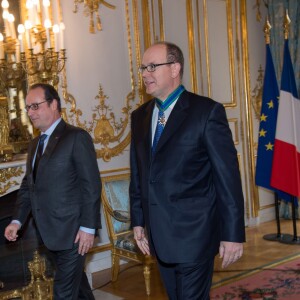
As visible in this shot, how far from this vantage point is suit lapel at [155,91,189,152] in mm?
1943

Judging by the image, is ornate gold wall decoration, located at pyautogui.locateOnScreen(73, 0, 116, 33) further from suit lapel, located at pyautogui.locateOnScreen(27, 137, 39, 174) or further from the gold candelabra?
suit lapel, located at pyautogui.locateOnScreen(27, 137, 39, 174)

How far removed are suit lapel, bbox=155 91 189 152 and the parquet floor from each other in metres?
1.83

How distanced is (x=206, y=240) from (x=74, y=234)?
0.82m

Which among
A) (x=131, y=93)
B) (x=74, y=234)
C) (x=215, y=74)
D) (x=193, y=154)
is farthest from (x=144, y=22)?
(x=193, y=154)

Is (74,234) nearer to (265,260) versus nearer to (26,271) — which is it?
(26,271)

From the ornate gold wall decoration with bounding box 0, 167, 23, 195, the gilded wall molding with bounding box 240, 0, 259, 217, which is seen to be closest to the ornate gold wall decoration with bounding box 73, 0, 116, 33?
the ornate gold wall decoration with bounding box 0, 167, 23, 195

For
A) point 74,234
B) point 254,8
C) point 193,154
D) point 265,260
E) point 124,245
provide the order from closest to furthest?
point 193,154, point 74,234, point 124,245, point 265,260, point 254,8

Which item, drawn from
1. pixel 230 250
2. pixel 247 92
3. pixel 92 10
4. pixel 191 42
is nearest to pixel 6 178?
pixel 92 10

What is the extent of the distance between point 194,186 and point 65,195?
0.83 meters

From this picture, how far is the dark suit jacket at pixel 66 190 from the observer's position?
8.16 ft

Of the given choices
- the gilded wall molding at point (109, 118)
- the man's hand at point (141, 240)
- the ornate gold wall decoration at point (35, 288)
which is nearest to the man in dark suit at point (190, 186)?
the man's hand at point (141, 240)

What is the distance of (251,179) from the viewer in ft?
18.9

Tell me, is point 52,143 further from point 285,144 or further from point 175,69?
point 285,144

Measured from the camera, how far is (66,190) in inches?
98.3
